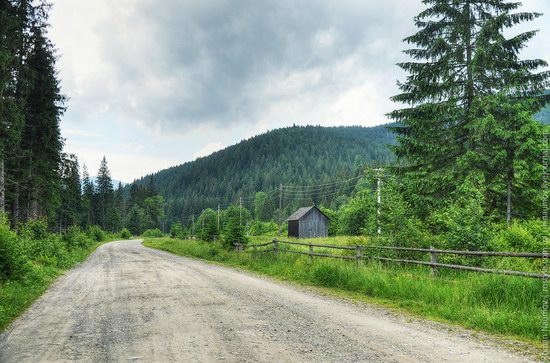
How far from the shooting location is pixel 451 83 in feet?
58.2

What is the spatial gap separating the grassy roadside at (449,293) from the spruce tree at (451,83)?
7.66 meters

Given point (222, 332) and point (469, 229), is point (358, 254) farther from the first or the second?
point (222, 332)

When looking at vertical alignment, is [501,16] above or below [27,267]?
above

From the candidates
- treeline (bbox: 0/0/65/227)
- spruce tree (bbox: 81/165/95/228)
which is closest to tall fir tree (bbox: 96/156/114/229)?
spruce tree (bbox: 81/165/95/228)

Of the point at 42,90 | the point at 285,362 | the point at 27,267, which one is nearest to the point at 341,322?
the point at 285,362

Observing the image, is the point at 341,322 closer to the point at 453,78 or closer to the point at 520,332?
the point at 520,332

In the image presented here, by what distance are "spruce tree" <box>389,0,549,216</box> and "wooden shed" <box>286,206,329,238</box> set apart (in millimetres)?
52729

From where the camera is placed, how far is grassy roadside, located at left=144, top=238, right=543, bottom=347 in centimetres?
694

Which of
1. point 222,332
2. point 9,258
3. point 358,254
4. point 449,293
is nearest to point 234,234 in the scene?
point 358,254

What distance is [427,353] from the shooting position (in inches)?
212

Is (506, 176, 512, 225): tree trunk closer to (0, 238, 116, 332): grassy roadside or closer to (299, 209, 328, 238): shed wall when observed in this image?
(0, 238, 116, 332): grassy roadside

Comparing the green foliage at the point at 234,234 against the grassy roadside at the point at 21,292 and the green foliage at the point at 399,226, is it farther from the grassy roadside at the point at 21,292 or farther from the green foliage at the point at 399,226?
the green foliage at the point at 399,226

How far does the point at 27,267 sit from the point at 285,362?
11.5 meters

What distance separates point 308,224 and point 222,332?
66.1 meters
